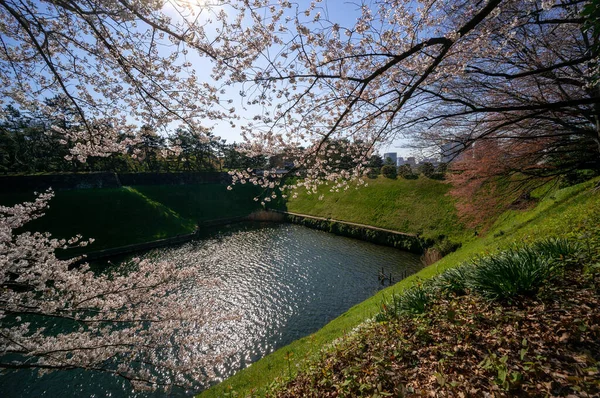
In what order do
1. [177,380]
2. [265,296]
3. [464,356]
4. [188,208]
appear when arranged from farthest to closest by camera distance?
[188,208], [265,296], [177,380], [464,356]

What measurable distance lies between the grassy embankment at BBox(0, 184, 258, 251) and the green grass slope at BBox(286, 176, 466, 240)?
13569mm

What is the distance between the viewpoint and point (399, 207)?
23.5 meters

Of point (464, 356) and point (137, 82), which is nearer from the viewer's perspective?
point (464, 356)

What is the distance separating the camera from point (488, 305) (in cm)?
399

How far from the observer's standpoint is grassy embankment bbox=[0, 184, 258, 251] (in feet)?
68.4

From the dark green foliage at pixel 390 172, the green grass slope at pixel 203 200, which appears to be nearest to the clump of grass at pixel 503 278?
the dark green foliage at pixel 390 172

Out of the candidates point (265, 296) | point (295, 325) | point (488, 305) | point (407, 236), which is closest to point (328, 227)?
point (407, 236)

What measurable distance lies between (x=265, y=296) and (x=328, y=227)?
13560 mm

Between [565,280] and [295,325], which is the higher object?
[565,280]

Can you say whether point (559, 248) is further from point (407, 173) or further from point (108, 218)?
point (108, 218)

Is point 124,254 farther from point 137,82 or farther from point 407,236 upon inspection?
point 407,236

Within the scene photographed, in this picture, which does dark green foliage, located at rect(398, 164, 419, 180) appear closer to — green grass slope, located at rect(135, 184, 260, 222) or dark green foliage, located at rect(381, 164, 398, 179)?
dark green foliage, located at rect(381, 164, 398, 179)

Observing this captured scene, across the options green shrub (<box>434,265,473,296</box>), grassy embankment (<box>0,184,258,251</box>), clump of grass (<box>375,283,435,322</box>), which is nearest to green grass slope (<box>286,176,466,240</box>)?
grassy embankment (<box>0,184,258,251</box>)

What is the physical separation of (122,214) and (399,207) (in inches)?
1082
